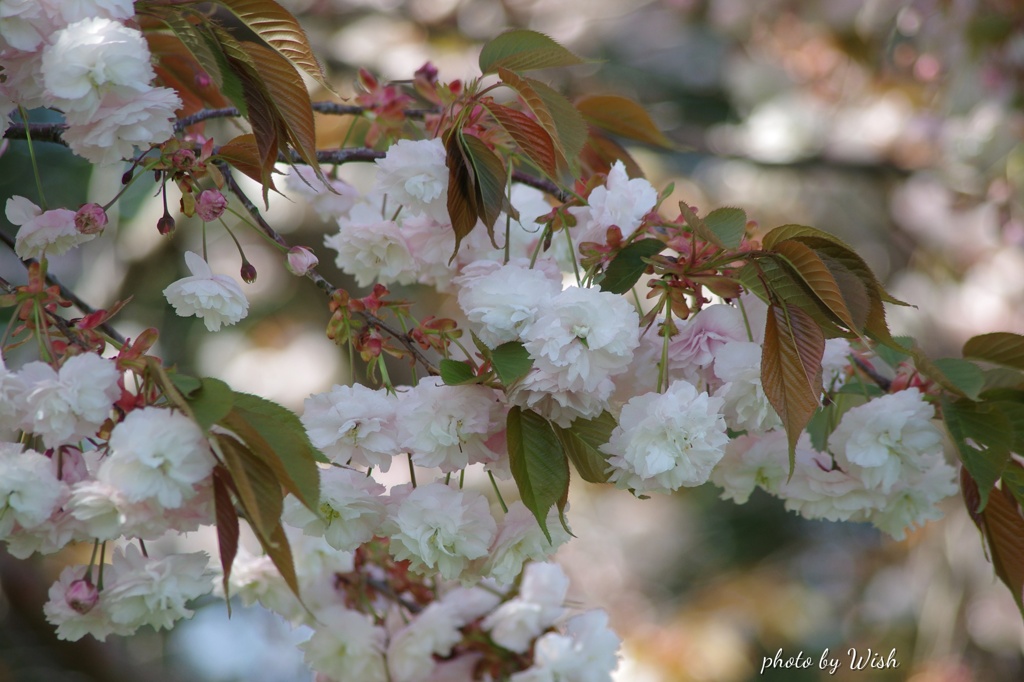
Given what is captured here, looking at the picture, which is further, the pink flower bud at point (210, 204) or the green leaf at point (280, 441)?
the pink flower bud at point (210, 204)

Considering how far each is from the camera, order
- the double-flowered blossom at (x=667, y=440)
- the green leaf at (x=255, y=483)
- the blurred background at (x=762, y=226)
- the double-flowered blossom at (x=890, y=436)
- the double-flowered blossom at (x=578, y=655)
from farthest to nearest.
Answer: the blurred background at (x=762, y=226) < the double-flowered blossom at (x=578, y=655) < the double-flowered blossom at (x=890, y=436) < the double-flowered blossom at (x=667, y=440) < the green leaf at (x=255, y=483)

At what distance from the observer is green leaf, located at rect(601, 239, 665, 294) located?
26.2 inches

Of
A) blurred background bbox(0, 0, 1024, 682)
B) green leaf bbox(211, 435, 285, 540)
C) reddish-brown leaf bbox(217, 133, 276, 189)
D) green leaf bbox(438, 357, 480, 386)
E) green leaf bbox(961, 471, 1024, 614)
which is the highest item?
reddish-brown leaf bbox(217, 133, 276, 189)

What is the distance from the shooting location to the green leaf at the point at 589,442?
64 cm

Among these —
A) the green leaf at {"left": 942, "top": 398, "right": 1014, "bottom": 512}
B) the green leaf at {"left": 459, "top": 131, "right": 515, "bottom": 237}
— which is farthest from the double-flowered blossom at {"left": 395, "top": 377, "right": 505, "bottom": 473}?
the green leaf at {"left": 942, "top": 398, "right": 1014, "bottom": 512}

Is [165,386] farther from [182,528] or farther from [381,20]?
[381,20]

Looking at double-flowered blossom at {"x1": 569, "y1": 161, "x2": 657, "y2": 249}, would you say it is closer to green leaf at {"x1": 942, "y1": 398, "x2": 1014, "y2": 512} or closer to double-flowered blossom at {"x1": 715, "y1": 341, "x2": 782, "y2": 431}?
double-flowered blossom at {"x1": 715, "y1": 341, "x2": 782, "y2": 431}

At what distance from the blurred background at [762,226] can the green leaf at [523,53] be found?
155 cm

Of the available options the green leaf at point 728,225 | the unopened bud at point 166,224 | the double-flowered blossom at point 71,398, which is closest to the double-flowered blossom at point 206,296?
the unopened bud at point 166,224

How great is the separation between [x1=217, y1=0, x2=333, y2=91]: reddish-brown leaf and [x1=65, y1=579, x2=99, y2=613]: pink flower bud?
460 millimetres

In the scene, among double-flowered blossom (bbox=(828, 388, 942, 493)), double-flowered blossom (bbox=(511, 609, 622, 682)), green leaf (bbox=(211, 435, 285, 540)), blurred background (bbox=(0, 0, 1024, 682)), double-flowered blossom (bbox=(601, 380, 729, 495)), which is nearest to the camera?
green leaf (bbox=(211, 435, 285, 540))

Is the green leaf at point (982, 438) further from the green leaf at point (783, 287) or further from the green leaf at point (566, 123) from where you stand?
the green leaf at point (566, 123)

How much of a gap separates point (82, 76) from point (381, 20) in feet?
7.42

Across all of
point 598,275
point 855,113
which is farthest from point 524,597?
point 855,113
